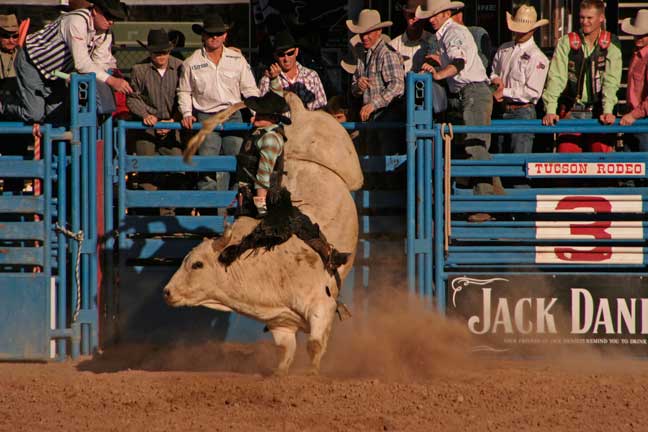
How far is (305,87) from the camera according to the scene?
9.83m

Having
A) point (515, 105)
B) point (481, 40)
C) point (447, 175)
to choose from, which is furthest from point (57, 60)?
point (515, 105)

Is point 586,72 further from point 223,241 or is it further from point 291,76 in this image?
point 223,241

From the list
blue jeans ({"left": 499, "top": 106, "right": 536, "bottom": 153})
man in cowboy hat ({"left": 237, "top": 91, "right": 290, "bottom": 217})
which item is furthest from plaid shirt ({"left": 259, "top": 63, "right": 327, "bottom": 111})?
blue jeans ({"left": 499, "top": 106, "right": 536, "bottom": 153})

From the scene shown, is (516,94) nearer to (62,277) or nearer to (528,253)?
(528,253)

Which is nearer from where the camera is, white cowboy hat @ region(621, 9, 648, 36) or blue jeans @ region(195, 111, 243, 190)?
blue jeans @ region(195, 111, 243, 190)

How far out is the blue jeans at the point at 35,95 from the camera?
30.7 feet

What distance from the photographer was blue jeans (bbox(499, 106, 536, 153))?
9.51 metres

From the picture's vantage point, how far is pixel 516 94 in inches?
382

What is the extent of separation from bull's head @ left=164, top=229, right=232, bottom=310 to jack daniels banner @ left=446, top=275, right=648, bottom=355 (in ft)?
7.70

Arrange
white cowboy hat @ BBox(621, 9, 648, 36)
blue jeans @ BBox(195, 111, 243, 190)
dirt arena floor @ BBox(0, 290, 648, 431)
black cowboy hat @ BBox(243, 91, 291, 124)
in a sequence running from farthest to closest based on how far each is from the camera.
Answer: white cowboy hat @ BBox(621, 9, 648, 36)
blue jeans @ BBox(195, 111, 243, 190)
black cowboy hat @ BBox(243, 91, 291, 124)
dirt arena floor @ BBox(0, 290, 648, 431)

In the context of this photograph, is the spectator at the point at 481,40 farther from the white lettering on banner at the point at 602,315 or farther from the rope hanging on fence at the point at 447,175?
the white lettering on banner at the point at 602,315

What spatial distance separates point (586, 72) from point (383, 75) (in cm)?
186

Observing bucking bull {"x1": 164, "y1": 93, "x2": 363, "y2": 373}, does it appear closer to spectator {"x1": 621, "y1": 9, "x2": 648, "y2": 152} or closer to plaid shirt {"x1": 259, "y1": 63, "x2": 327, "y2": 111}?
plaid shirt {"x1": 259, "y1": 63, "x2": 327, "y2": 111}

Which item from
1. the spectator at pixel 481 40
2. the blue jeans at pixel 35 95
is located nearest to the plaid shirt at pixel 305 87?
the spectator at pixel 481 40
